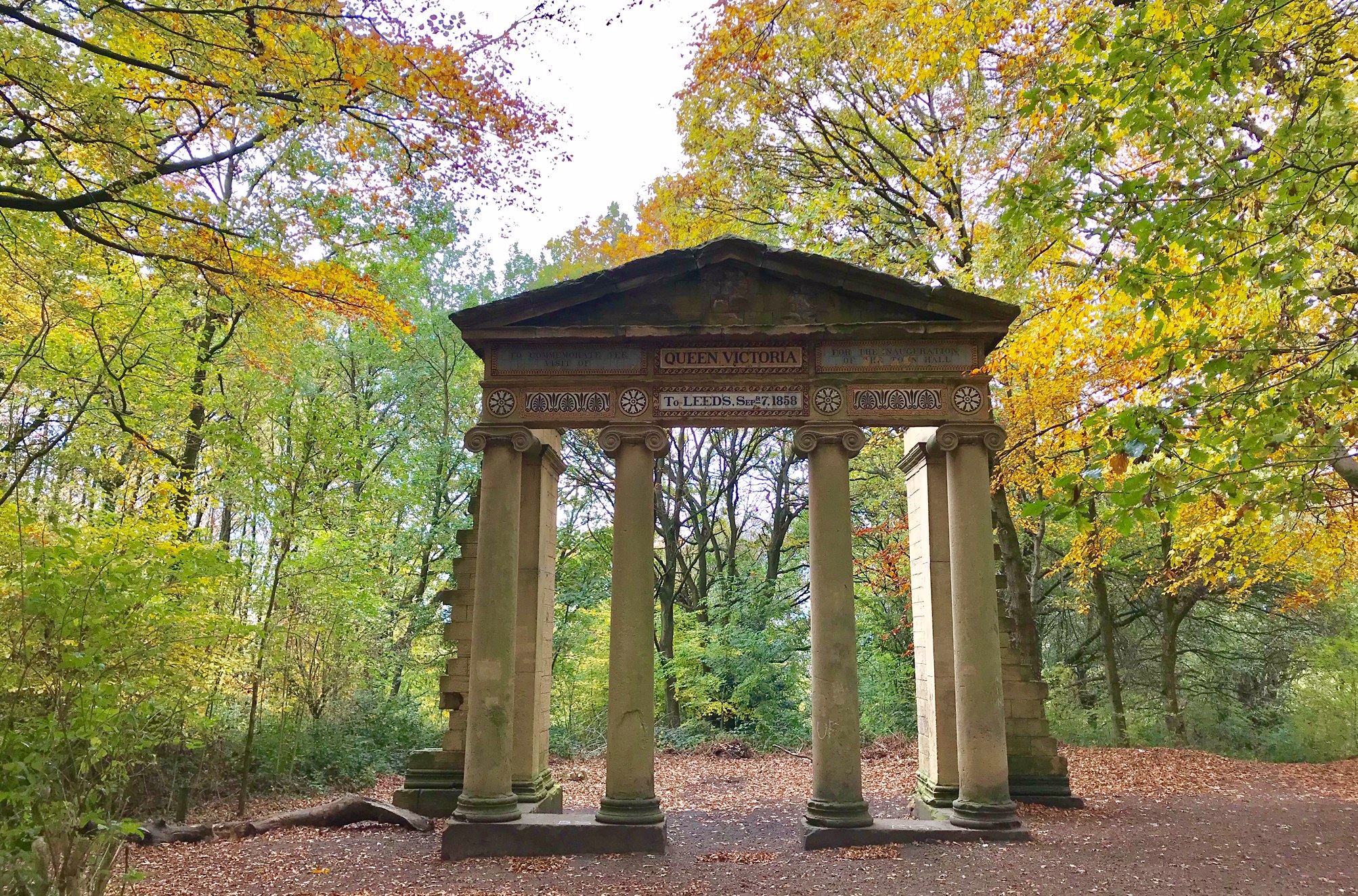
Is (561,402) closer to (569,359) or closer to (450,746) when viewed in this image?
(569,359)

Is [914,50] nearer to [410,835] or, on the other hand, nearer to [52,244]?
[52,244]

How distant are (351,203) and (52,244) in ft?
13.6

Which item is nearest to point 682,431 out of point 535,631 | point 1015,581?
point 1015,581

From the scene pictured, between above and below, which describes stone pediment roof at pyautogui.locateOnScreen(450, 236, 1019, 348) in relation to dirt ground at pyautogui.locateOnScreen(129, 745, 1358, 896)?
above

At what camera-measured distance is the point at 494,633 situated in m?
9.18

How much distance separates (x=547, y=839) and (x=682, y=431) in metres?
13.9

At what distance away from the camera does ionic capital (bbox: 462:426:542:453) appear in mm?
9586

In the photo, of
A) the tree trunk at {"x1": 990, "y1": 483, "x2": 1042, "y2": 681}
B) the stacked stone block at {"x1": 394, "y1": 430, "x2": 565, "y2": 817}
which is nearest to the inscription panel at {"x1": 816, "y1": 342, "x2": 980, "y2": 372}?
the stacked stone block at {"x1": 394, "y1": 430, "x2": 565, "y2": 817}

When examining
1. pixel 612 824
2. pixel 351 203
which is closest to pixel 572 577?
pixel 351 203

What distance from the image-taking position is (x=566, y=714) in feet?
70.5

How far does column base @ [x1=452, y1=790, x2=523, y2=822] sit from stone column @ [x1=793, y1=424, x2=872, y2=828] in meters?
3.20

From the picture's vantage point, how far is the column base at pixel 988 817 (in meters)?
8.45

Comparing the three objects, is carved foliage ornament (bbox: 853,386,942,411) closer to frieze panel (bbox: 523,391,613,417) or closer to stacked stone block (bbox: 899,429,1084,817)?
stacked stone block (bbox: 899,429,1084,817)

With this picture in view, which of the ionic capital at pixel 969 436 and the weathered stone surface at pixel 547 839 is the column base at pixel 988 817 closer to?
the weathered stone surface at pixel 547 839
